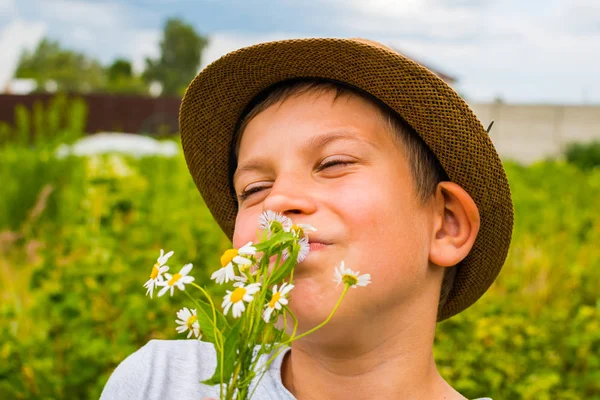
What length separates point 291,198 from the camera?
132 centimetres

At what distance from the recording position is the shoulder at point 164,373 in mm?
1562

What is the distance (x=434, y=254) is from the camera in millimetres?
1515

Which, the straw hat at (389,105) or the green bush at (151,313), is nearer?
the straw hat at (389,105)

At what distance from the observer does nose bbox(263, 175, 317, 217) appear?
131 centimetres

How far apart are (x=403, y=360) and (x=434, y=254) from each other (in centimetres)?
23

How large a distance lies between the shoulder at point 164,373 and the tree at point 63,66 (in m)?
52.2

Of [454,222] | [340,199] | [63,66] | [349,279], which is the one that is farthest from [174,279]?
[63,66]

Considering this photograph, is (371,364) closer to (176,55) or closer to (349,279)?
(349,279)

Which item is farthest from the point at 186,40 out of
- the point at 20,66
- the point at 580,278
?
the point at 580,278

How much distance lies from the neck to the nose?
257mm

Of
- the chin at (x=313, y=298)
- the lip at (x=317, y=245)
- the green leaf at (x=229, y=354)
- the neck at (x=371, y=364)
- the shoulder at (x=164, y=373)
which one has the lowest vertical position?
the shoulder at (x=164, y=373)

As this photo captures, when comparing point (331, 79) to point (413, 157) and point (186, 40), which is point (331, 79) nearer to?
point (413, 157)

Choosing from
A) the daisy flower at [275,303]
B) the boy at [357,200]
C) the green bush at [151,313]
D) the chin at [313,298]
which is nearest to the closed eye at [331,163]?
the boy at [357,200]

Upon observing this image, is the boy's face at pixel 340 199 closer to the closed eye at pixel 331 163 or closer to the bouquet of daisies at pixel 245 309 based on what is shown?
the closed eye at pixel 331 163
